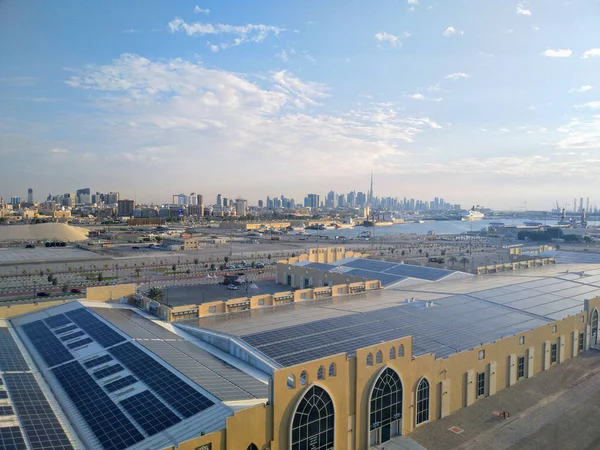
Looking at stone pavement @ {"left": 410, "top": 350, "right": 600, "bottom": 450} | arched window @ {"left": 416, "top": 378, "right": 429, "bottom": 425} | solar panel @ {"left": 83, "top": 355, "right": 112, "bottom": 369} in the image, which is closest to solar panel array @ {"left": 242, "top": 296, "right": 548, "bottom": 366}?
arched window @ {"left": 416, "top": 378, "right": 429, "bottom": 425}

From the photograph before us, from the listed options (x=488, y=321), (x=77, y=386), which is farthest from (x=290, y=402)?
(x=488, y=321)

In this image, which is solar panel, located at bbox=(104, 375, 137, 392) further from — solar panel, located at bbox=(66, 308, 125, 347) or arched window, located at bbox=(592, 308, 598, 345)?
arched window, located at bbox=(592, 308, 598, 345)

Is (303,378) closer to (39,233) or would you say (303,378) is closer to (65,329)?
(65,329)

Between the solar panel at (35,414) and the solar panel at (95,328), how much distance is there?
1.61 metres

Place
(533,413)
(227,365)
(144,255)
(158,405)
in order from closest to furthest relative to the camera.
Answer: (158,405) < (227,365) < (533,413) < (144,255)

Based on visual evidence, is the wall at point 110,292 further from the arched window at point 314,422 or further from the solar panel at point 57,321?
the arched window at point 314,422

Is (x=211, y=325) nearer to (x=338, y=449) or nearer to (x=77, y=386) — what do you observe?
(x=77, y=386)

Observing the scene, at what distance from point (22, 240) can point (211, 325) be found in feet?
180

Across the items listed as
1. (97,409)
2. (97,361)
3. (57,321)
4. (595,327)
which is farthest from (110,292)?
(595,327)

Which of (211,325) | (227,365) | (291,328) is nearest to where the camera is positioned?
(227,365)

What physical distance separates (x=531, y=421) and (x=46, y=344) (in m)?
11.3

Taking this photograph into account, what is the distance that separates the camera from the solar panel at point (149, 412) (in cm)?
631

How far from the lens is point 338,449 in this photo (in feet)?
24.8

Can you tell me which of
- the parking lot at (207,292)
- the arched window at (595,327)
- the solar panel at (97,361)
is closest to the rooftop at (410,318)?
the arched window at (595,327)
